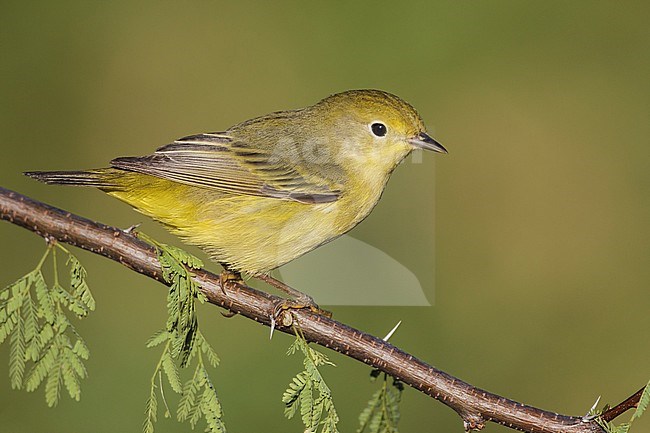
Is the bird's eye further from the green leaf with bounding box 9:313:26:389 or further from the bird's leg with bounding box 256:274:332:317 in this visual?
the green leaf with bounding box 9:313:26:389

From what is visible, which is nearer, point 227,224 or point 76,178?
point 76,178

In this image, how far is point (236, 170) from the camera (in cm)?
398

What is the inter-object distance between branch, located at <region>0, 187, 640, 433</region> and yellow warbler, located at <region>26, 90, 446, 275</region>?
41 centimetres

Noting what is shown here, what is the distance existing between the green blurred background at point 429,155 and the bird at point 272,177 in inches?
79.9

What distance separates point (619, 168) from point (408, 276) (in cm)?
300

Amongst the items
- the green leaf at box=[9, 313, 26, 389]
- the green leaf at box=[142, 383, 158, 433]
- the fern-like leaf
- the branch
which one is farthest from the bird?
the fern-like leaf

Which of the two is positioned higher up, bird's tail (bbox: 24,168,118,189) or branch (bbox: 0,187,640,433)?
bird's tail (bbox: 24,168,118,189)

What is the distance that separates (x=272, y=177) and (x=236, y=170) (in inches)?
6.9

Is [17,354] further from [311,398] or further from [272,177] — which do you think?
[272,177]

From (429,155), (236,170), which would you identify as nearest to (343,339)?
(236,170)

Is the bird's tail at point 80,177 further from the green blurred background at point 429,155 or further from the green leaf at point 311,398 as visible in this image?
the green blurred background at point 429,155

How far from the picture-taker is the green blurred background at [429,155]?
6379 millimetres

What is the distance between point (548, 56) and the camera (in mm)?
8305

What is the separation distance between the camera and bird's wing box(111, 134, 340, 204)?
3775mm
